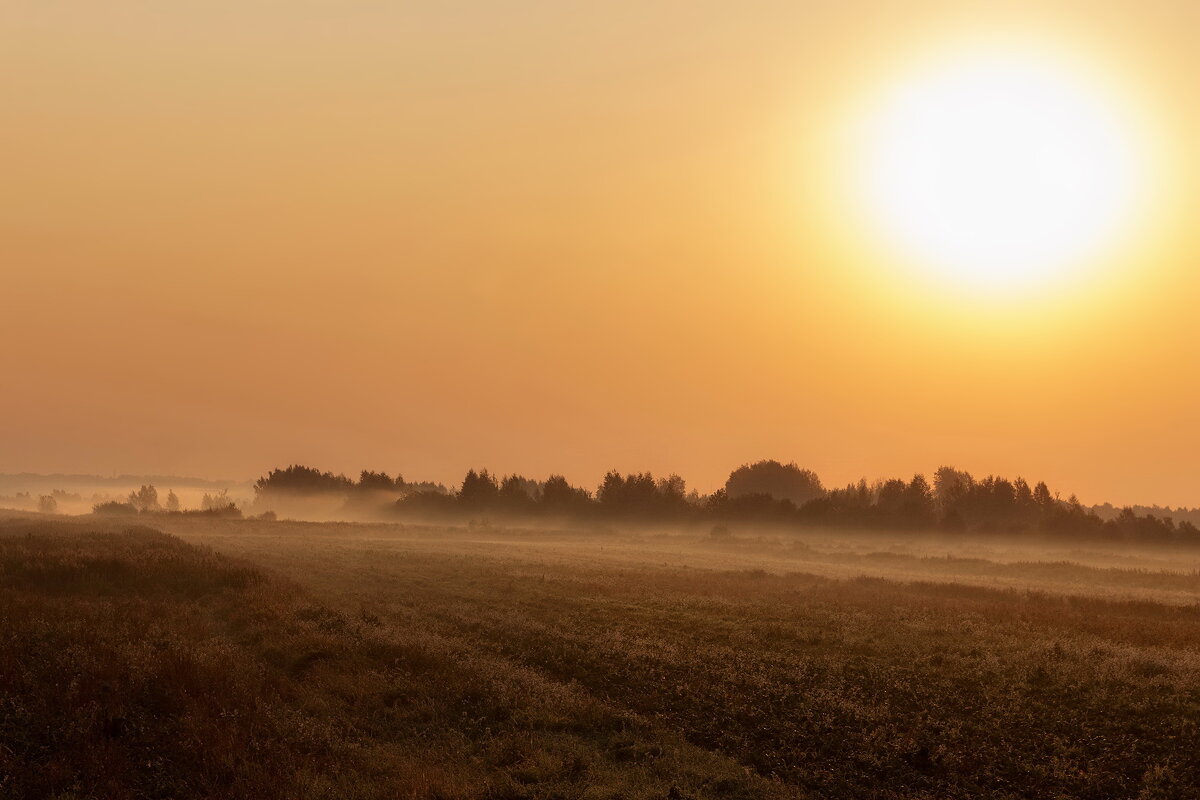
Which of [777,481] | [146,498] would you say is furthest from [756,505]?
[146,498]

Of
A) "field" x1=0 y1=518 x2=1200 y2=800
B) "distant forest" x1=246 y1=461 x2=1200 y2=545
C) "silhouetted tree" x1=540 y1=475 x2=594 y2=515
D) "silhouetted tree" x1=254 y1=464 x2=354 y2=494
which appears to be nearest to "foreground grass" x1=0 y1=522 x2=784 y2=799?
"field" x1=0 y1=518 x2=1200 y2=800

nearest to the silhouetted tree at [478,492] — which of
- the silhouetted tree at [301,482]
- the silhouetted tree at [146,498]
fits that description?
the silhouetted tree at [301,482]

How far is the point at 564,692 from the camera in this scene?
18.2m

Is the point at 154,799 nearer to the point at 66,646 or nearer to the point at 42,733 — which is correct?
the point at 42,733

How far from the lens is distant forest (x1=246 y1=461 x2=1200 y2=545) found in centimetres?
9306

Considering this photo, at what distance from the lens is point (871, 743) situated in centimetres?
1559

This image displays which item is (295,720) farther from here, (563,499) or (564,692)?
(563,499)

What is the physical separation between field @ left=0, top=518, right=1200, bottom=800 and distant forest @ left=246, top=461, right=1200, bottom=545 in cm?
6926

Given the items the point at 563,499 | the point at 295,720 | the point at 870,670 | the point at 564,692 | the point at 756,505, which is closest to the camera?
the point at 295,720

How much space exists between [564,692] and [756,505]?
10259 centimetres

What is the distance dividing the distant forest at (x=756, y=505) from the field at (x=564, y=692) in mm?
69259

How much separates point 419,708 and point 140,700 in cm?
590

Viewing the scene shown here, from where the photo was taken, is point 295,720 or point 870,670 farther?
point 870,670

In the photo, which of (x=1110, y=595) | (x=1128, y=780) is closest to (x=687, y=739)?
(x=1128, y=780)
